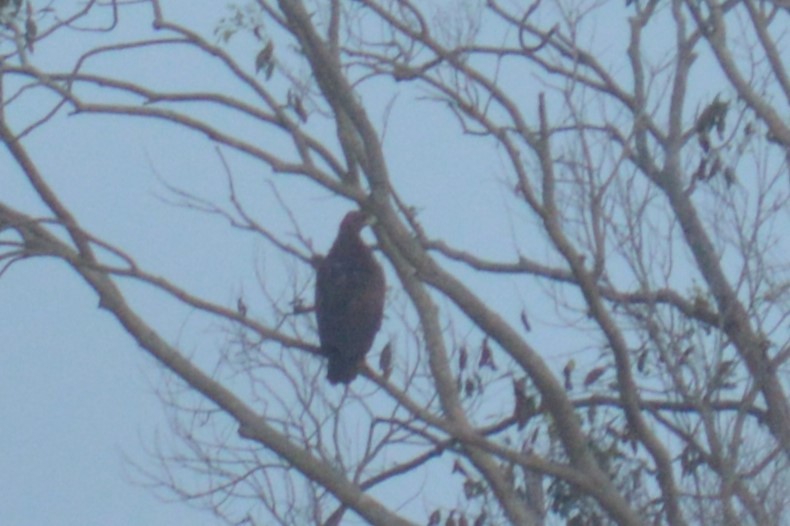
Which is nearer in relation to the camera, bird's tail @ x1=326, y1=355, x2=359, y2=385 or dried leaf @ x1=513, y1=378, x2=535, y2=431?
dried leaf @ x1=513, y1=378, x2=535, y2=431

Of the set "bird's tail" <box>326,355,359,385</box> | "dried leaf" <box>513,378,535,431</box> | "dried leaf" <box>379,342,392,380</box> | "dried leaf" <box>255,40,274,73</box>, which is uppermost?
"dried leaf" <box>255,40,274,73</box>

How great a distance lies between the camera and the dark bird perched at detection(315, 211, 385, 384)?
9672mm

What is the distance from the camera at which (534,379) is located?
7.95m

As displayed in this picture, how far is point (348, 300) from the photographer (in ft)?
32.4

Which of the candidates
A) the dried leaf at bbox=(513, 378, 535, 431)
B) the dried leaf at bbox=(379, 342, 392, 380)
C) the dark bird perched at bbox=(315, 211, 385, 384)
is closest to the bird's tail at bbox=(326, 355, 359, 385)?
the dark bird perched at bbox=(315, 211, 385, 384)

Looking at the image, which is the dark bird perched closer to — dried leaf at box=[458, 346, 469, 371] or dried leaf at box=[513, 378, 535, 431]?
dried leaf at box=[458, 346, 469, 371]

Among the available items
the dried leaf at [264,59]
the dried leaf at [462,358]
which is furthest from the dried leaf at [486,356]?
the dried leaf at [264,59]

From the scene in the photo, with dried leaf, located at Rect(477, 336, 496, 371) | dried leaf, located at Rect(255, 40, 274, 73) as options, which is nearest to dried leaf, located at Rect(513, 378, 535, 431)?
dried leaf, located at Rect(477, 336, 496, 371)

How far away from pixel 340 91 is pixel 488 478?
6.78 feet

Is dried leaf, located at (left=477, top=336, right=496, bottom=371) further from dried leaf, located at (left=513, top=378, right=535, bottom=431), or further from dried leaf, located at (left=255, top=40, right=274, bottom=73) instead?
dried leaf, located at (left=255, top=40, right=274, bottom=73)

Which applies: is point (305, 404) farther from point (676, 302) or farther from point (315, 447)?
point (676, 302)

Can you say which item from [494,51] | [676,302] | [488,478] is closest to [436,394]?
[488,478]

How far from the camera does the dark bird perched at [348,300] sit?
9.67 metres

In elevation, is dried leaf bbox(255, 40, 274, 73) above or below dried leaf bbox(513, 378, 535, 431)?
above
